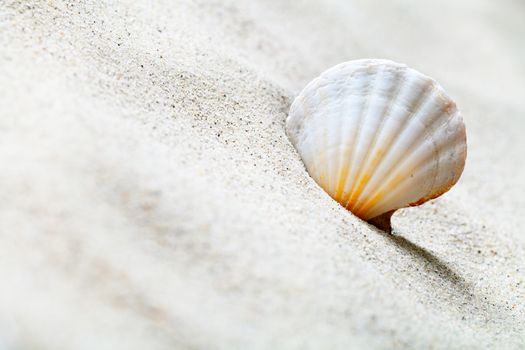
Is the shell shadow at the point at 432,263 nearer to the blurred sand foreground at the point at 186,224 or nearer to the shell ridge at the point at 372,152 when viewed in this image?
the blurred sand foreground at the point at 186,224

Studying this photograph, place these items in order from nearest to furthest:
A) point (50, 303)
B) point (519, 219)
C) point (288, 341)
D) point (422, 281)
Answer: point (50, 303) → point (288, 341) → point (422, 281) → point (519, 219)

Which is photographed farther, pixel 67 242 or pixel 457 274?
pixel 457 274

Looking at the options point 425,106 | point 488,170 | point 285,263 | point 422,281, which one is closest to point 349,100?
point 425,106

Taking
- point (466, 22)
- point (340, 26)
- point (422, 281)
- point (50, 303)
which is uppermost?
point (466, 22)

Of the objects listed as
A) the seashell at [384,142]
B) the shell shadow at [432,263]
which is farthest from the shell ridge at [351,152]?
the shell shadow at [432,263]

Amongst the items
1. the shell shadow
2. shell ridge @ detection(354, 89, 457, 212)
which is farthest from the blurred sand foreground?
shell ridge @ detection(354, 89, 457, 212)

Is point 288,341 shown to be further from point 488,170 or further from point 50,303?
point 488,170
